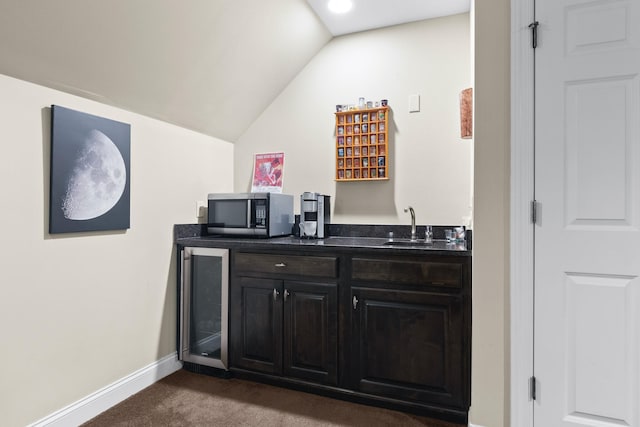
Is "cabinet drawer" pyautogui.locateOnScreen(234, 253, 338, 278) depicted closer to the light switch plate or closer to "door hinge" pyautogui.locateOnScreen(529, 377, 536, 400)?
"door hinge" pyautogui.locateOnScreen(529, 377, 536, 400)

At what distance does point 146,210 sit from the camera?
233cm

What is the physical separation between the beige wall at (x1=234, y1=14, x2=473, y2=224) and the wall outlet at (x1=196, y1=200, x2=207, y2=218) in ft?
2.15

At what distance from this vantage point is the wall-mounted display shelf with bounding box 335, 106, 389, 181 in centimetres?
268

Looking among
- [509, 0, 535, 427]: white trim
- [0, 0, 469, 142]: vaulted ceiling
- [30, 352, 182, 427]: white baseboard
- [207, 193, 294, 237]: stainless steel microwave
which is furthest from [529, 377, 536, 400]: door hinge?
[0, 0, 469, 142]: vaulted ceiling

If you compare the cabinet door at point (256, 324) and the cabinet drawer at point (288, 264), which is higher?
the cabinet drawer at point (288, 264)

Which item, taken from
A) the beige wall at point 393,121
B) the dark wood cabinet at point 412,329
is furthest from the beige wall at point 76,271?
the dark wood cabinet at point 412,329

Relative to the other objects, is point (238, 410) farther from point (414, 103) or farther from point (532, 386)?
point (414, 103)

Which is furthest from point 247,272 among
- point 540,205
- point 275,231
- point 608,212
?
point 608,212

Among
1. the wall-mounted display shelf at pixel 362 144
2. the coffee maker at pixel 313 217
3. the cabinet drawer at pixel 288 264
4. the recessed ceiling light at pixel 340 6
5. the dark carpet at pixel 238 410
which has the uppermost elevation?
the recessed ceiling light at pixel 340 6

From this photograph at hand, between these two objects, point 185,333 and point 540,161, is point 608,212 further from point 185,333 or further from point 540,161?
point 185,333

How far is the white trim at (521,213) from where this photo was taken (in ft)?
5.42

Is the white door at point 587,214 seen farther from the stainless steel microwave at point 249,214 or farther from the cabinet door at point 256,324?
the stainless steel microwave at point 249,214

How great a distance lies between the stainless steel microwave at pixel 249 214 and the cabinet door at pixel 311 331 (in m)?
0.54

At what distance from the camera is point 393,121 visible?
2686 mm
